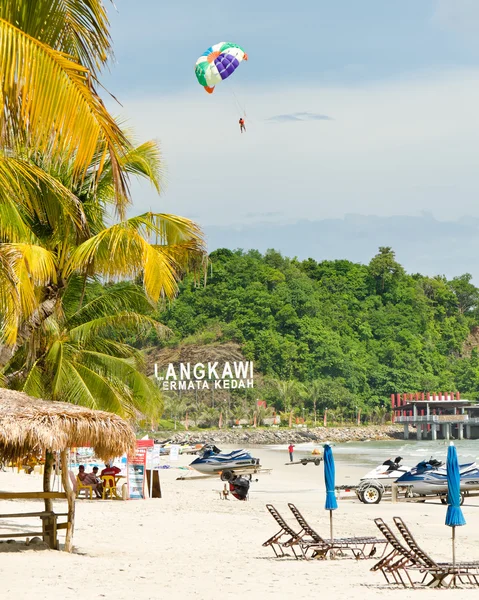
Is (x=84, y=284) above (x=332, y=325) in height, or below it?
below

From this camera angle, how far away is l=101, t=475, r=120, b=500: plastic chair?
19281 mm

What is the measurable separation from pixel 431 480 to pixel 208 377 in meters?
90.7

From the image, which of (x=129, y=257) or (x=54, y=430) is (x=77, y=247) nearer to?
(x=129, y=257)

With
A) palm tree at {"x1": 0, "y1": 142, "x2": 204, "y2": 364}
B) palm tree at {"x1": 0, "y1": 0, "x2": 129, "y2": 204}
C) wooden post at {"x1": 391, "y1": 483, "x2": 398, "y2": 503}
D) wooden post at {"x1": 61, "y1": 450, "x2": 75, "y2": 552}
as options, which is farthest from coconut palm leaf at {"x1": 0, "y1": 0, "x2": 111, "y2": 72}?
wooden post at {"x1": 391, "y1": 483, "x2": 398, "y2": 503}

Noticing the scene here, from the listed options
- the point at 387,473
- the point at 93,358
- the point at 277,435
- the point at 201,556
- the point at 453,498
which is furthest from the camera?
the point at 277,435

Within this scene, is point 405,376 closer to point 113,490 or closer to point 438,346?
point 438,346

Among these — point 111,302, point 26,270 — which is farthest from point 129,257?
point 111,302

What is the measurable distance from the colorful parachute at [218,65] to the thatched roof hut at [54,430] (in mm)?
12297

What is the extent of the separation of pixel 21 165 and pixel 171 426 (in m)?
95.6

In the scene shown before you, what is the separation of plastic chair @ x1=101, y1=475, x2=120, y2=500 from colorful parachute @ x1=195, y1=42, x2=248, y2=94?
9.15 meters

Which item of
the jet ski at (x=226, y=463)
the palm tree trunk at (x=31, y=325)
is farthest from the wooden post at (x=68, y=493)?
the jet ski at (x=226, y=463)

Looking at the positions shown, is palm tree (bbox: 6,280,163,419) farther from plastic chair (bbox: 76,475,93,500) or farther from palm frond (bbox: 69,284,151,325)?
plastic chair (bbox: 76,475,93,500)

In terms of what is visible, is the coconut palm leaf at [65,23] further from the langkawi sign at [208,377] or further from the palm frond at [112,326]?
the langkawi sign at [208,377]

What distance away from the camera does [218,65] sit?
69.7ft
